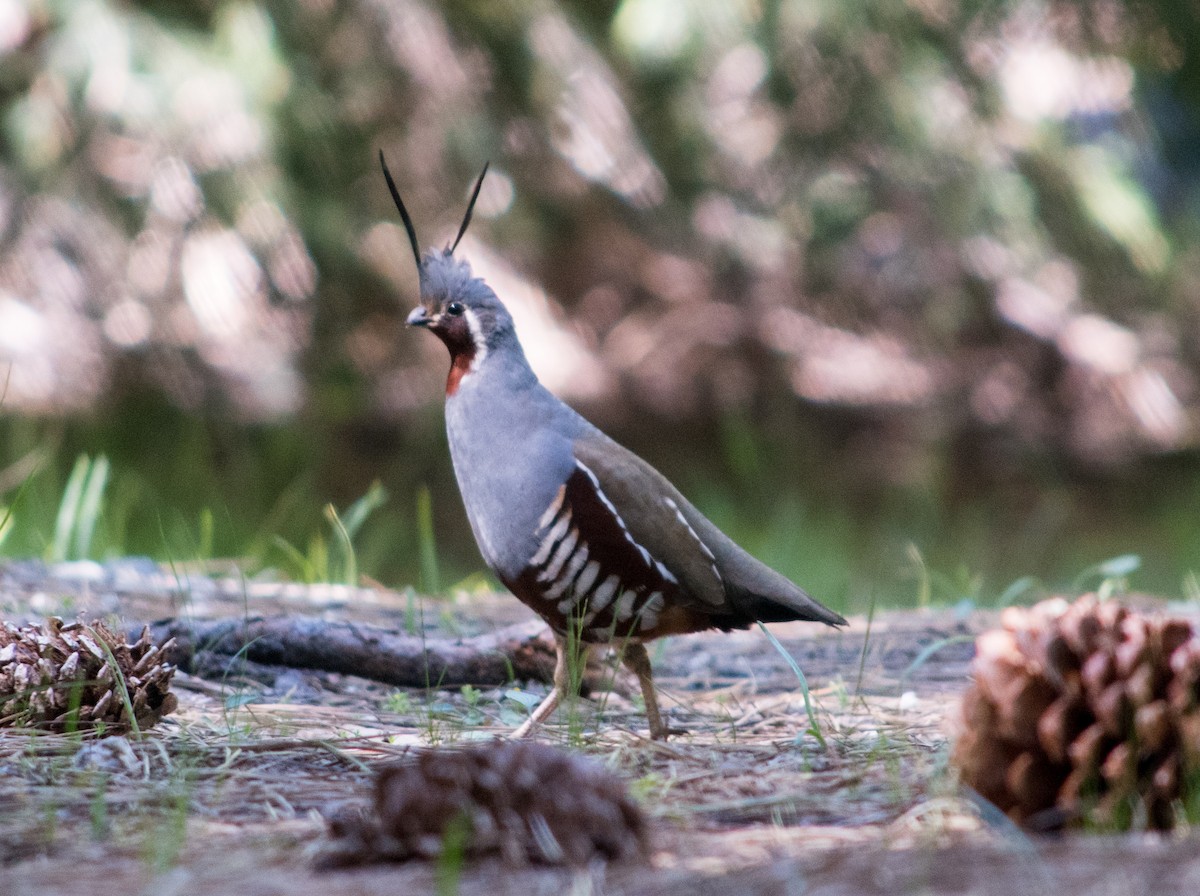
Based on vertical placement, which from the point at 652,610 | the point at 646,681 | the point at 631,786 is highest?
the point at 652,610

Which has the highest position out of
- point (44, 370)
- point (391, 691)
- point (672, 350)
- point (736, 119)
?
point (736, 119)

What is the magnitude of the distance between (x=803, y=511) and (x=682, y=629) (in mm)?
6136

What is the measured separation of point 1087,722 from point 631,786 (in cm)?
82

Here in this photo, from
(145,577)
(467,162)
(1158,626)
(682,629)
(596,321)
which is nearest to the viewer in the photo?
(1158,626)

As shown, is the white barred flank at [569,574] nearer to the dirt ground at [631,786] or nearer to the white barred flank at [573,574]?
the white barred flank at [573,574]

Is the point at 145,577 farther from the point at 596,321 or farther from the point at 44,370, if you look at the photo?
the point at 596,321

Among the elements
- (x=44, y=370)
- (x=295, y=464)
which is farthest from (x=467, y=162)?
(x=44, y=370)

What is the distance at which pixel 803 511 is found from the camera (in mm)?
9680

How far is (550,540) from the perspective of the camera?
345cm

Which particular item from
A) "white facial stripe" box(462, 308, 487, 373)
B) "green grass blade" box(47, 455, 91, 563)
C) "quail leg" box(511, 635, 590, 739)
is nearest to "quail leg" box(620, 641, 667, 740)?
"quail leg" box(511, 635, 590, 739)

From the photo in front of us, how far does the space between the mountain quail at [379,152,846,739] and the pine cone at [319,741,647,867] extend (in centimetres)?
106

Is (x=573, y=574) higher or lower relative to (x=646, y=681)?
higher

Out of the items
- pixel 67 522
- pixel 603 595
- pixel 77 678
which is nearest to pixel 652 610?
pixel 603 595

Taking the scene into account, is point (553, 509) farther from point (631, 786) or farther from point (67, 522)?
point (67, 522)
